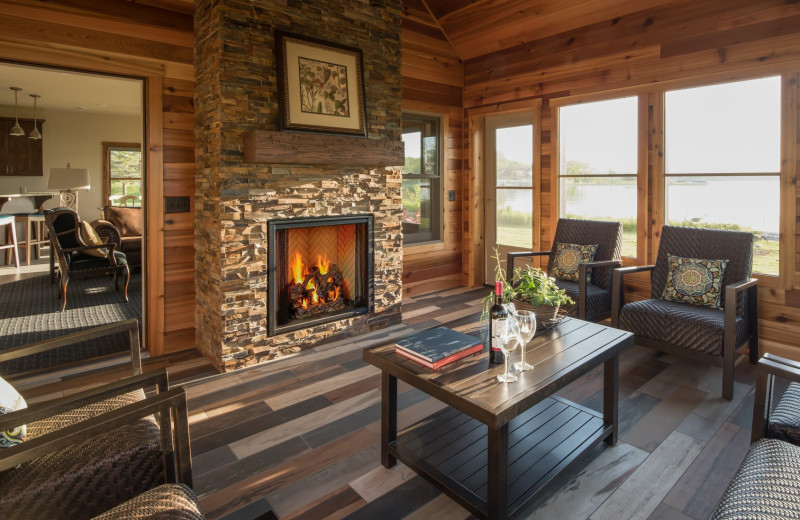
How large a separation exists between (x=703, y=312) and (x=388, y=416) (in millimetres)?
2283

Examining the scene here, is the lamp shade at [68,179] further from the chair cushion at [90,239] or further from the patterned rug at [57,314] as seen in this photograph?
the chair cushion at [90,239]

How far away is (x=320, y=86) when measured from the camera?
3.51m

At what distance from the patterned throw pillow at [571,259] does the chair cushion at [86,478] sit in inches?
136

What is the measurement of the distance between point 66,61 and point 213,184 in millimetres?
1194

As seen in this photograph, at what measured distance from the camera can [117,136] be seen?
9320 mm

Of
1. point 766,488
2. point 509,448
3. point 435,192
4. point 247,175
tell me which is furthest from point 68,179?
point 766,488

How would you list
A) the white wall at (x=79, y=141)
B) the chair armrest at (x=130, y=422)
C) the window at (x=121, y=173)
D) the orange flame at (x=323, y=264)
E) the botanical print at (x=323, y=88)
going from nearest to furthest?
the chair armrest at (x=130, y=422)
the botanical print at (x=323, y=88)
the orange flame at (x=323, y=264)
the white wall at (x=79, y=141)
the window at (x=121, y=173)

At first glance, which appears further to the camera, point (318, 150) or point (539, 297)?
point (318, 150)

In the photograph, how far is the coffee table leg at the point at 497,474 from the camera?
→ 165 cm

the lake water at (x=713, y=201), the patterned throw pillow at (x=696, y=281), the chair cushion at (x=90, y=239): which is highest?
the lake water at (x=713, y=201)

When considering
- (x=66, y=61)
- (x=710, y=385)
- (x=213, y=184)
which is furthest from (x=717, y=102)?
(x=66, y=61)

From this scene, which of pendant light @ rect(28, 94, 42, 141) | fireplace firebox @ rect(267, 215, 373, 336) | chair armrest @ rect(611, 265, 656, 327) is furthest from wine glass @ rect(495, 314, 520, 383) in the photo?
pendant light @ rect(28, 94, 42, 141)

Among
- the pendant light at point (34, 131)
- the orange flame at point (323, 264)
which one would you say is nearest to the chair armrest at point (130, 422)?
the orange flame at point (323, 264)

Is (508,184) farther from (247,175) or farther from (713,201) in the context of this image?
(247,175)
